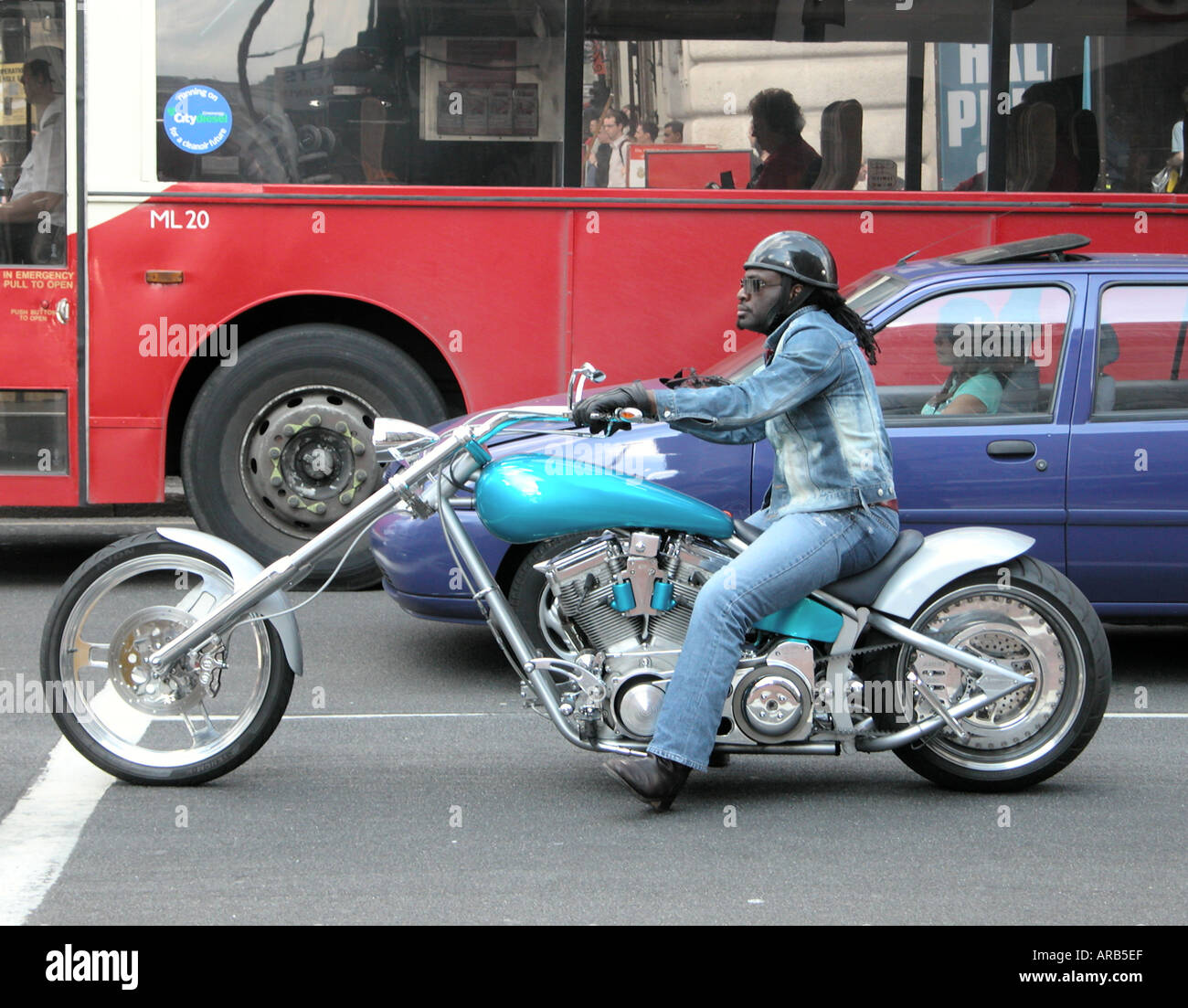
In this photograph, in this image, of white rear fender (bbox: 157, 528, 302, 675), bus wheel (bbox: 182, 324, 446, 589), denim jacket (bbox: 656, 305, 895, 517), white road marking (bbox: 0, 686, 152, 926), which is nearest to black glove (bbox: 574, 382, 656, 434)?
denim jacket (bbox: 656, 305, 895, 517)

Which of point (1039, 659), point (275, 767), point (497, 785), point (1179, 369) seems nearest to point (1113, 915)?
point (1039, 659)

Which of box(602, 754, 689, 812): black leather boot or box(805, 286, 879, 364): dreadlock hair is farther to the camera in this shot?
box(805, 286, 879, 364): dreadlock hair

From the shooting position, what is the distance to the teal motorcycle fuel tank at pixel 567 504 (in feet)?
15.3

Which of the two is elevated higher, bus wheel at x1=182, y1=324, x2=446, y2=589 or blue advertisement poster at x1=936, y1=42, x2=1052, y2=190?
blue advertisement poster at x1=936, y1=42, x2=1052, y2=190

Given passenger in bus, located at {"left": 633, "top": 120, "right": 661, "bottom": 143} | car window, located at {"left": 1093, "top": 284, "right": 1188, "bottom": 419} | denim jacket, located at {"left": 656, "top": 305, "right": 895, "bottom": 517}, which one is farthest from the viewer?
passenger in bus, located at {"left": 633, "top": 120, "right": 661, "bottom": 143}

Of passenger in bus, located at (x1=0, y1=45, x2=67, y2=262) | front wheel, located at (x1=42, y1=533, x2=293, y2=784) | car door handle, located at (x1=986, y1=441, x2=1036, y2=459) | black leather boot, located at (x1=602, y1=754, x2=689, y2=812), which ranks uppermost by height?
passenger in bus, located at (x1=0, y1=45, x2=67, y2=262)

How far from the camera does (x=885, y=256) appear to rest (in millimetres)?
8133

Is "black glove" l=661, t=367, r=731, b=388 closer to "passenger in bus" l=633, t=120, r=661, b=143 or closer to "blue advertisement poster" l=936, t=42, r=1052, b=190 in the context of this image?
"passenger in bus" l=633, t=120, r=661, b=143

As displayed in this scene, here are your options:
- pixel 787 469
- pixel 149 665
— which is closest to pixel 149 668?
pixel 149 665

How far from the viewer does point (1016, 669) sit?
4.91 m

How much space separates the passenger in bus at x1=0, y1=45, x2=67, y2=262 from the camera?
25.9 feet

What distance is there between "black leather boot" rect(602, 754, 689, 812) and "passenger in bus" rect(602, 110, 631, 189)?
404 cm

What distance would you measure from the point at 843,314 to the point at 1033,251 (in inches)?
76.0

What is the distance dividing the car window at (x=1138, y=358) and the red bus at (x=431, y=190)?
6.16ft
